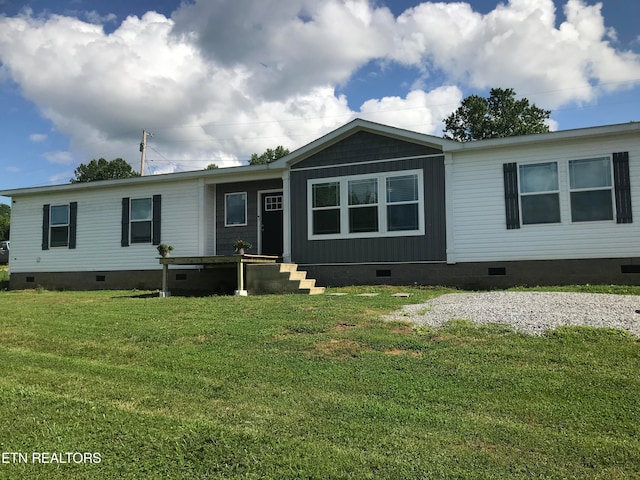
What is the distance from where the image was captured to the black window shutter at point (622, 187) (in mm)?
9531

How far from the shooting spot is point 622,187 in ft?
31.4

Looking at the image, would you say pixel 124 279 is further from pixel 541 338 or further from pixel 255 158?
pixel 255 158

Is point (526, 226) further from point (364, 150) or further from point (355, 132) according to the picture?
point (355, 132)

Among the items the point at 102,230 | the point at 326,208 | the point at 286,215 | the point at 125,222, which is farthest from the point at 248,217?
the point at 102,230

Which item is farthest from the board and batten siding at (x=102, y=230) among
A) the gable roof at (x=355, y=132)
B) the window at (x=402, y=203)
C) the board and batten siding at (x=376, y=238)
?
the window at (x=402, y=203)

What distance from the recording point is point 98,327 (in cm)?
644

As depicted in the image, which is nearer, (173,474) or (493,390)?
(173,474)

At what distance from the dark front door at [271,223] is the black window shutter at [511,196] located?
18.9 ft

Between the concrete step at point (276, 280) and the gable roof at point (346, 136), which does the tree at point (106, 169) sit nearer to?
the gable roof at point (346, 136)

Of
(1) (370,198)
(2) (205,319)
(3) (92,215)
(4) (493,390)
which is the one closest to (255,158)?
(3) (92,215)

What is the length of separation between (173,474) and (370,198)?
367 inches

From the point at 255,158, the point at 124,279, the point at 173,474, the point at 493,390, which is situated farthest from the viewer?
the point at 255,158

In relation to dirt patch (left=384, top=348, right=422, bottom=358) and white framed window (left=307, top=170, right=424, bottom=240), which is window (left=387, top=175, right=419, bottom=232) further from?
dirt patch (left=384, top=348, right=422, bottom=358)

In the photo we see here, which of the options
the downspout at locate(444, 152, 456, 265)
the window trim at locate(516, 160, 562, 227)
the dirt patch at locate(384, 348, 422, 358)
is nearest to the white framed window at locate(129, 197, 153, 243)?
the downspout at locate(444, 152, 456, 265)
